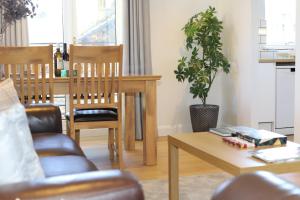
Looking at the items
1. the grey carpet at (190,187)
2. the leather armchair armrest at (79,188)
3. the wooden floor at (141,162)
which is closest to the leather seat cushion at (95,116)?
the wooden floor at (141,162)

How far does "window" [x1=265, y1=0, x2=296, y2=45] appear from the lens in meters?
5.70

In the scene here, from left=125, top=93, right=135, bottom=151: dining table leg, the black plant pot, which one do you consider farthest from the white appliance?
left=125, top=93, right=135, bottom=151: dining table leg

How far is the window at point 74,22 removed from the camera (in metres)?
5.12

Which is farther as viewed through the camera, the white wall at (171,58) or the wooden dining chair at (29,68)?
the white wall at (171,58)

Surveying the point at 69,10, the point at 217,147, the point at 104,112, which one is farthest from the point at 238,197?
the point at 69,10

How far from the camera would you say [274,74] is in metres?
4.96

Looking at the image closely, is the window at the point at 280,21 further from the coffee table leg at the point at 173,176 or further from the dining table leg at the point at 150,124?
the coffee table leg at the point at 173,176

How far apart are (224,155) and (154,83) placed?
1.80 metres

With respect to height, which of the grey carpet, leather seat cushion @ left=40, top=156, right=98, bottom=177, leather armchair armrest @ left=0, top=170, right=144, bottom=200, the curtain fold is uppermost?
the curtain fold

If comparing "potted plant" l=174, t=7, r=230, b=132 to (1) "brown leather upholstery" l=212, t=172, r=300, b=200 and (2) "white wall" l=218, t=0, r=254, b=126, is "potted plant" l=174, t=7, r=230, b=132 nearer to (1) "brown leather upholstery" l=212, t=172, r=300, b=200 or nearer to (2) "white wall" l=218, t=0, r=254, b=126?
(2) "white wall" l=218, t=0, r=254, b=126

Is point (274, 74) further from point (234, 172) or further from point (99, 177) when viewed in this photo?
point (99, 177)

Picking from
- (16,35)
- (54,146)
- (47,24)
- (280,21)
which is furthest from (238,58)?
(54,146)

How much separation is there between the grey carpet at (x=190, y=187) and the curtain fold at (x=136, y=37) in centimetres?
179

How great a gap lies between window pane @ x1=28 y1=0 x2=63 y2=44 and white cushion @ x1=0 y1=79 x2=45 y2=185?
392 cm
